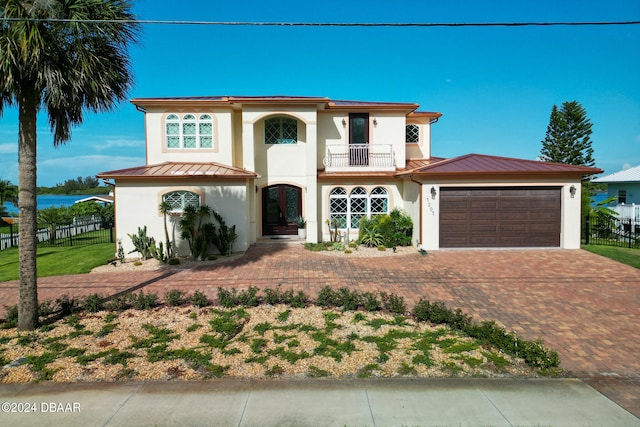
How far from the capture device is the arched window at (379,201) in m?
17.3

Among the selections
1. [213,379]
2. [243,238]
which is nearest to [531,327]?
[213,379]

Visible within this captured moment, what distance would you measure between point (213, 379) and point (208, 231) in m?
9.41

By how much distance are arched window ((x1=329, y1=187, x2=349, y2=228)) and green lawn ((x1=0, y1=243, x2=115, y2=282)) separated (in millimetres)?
9430

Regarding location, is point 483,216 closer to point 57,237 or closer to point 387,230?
point 387,230

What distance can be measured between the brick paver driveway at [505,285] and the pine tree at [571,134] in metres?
23.3

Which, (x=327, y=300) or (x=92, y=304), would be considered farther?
(x=327, y=300)

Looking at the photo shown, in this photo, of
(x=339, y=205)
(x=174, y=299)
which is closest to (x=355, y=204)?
(x=339, y=205)

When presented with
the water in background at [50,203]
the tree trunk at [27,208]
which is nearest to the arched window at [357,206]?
the tree trunk at [27,208]

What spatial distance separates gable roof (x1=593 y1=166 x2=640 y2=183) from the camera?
27.6m

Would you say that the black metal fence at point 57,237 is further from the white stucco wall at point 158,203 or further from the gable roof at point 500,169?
the gable roof at point 500,169

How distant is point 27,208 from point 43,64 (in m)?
2.63

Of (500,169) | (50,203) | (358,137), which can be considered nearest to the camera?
(500,169)

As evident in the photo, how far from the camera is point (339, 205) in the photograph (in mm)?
17344

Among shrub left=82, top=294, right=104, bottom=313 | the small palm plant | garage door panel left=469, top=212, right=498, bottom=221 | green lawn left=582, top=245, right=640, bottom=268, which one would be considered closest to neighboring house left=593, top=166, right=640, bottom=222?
green lawn left=582, top=245, right=640, bottom=268
